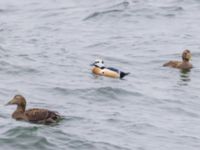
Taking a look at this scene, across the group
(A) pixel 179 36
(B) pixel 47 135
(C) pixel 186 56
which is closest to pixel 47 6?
(A) pixel 179 36

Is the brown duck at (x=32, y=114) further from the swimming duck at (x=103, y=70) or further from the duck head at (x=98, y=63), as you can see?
the duck head at (x=98, y=63)

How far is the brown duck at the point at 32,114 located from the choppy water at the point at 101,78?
199 mm

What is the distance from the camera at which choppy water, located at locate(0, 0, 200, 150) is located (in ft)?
64.3

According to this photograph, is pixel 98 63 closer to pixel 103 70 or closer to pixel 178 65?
pixel 103 70

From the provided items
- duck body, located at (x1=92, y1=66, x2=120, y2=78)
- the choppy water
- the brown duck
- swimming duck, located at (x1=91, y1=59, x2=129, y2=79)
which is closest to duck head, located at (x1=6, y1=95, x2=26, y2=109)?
the brown duck

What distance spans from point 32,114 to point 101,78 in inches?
267

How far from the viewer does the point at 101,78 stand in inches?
1055

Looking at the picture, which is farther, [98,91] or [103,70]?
[103,70]

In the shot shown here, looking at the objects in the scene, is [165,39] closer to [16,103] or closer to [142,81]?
[142,81]

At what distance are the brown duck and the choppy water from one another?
20 cm

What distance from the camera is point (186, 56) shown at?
27938 millimetres

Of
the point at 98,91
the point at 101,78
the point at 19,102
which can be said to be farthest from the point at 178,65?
the point at 19,102

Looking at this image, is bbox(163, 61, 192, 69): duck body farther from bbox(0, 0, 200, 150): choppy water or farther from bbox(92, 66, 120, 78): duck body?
bbox(92, 66, 120, 78): duck body

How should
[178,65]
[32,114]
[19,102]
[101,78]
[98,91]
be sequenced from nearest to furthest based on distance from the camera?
1. [32,114]
2. [19,102]
3. [98,91]
4. [101,78]
5. [178,65]
